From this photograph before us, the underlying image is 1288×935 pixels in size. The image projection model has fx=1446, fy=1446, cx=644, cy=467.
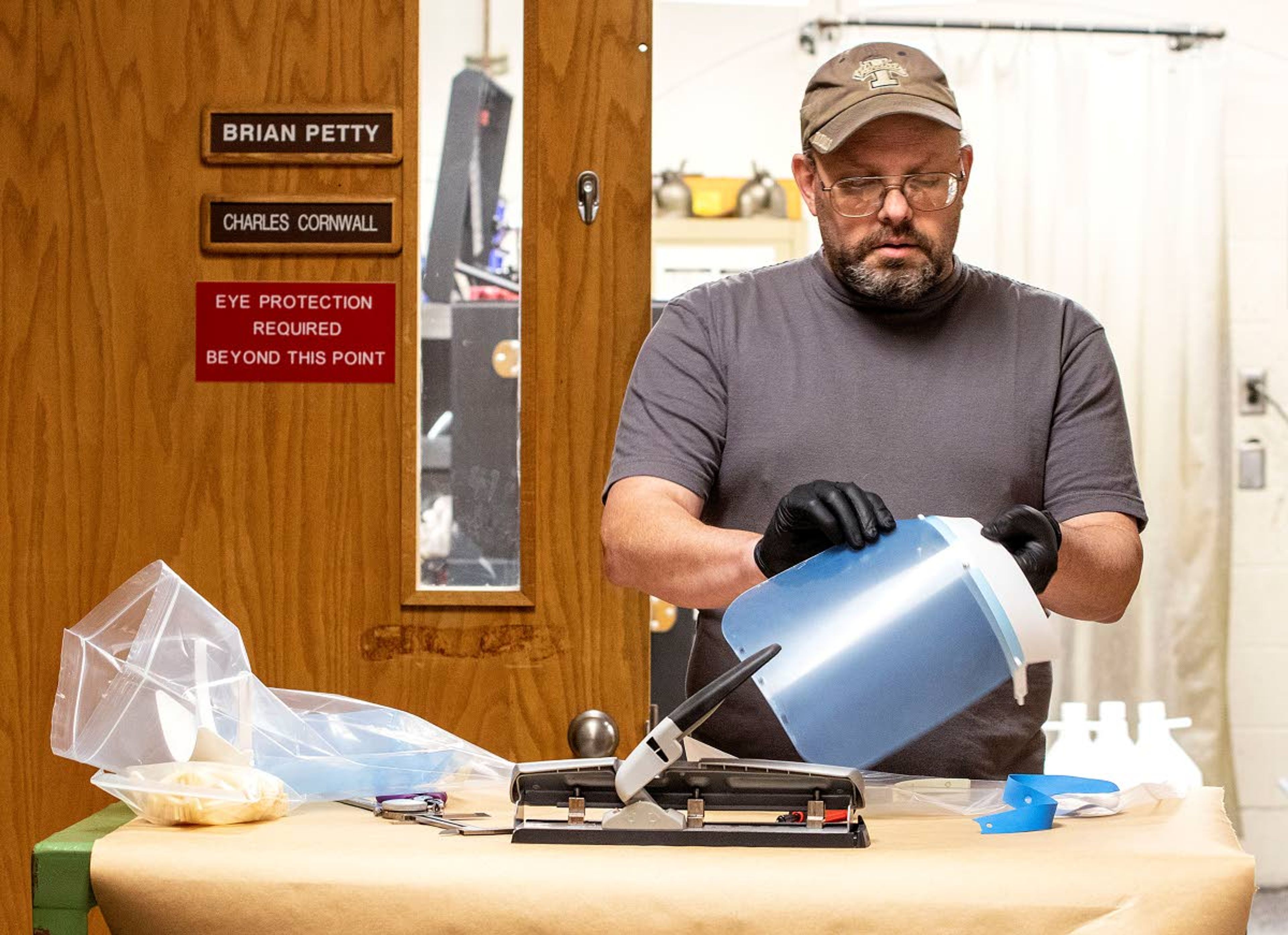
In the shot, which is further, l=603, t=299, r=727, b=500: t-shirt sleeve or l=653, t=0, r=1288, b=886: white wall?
l=653, t=0, r=1288, b=886: white wall

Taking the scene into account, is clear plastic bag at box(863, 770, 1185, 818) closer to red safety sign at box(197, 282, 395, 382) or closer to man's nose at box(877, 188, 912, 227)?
man's nose at box(877, 188, 912, 227)

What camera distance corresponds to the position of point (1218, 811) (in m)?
1.12

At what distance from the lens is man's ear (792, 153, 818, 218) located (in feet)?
5.01

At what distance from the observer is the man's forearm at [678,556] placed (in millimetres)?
1299

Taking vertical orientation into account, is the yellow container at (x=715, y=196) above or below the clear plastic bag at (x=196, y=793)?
above

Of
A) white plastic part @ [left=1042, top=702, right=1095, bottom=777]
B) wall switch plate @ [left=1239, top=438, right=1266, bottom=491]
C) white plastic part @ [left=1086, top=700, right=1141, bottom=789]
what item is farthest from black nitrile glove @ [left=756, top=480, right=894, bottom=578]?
wall switch plate @ [left=1239, top=438, right=1266, bottom=491]

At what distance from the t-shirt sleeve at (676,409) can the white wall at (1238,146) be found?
2252 mm

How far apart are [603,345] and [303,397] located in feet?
1.27

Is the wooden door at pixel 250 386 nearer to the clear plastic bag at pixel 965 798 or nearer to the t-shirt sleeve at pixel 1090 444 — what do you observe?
the t-shirt sleeve at pixel 1090 444

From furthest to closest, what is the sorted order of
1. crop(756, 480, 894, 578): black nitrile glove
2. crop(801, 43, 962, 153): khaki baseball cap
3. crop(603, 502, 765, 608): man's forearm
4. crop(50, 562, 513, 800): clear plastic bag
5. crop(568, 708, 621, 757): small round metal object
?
crop(568, 708, 621, 757): small round metal object
crop(801, 43, 962, 153): khaki baseball cap
crop(603, 502, 765, 608): man's forearm
crop(50, 562, 513, 800): clear plastic bag
crop(756, 480, 894, 578): black nitrile glove

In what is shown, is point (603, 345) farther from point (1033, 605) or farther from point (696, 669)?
point (1033, 605)

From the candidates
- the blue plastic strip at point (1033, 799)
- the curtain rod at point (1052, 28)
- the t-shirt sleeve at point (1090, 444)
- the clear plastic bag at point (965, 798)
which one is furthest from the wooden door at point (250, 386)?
the curtain rod at point (1052, 28)

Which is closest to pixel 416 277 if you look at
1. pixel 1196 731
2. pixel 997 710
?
pixel 997 710

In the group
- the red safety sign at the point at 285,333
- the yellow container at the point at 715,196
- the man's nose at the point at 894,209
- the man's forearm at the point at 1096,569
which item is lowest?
the man's forearm at the point at 1096,569
